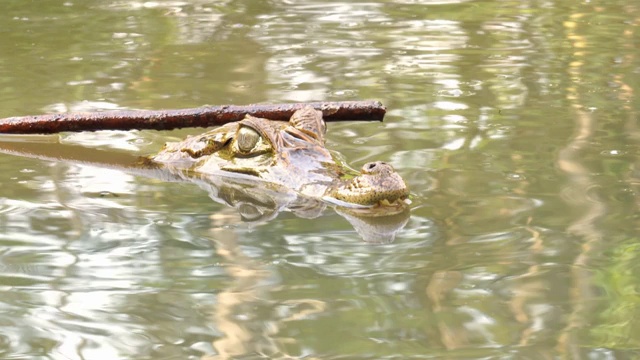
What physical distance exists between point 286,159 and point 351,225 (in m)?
1.01

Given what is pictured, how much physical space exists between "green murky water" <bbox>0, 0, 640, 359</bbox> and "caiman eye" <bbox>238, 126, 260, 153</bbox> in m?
0.44

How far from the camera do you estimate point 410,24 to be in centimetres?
1112

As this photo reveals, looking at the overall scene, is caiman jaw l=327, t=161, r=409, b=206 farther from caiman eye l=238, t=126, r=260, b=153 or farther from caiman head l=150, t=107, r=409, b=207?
caiman eye l=238, t=126, r=260, b=153

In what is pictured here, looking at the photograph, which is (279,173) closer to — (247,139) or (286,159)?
(286,159)

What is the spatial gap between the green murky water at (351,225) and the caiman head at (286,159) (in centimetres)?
21

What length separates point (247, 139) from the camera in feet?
20.4

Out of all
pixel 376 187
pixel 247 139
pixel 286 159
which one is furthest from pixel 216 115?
pixel 376 187

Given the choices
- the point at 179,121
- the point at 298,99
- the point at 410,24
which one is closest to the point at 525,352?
the point at 179,121

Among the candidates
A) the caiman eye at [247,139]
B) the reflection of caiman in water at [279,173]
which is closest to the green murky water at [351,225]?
the reflection of caiman in water at [279,173]

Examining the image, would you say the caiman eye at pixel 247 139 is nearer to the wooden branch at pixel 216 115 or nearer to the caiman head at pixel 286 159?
the caiman head at pixel 286 159

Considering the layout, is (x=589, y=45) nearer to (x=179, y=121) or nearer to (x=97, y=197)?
(x=179, y=121)

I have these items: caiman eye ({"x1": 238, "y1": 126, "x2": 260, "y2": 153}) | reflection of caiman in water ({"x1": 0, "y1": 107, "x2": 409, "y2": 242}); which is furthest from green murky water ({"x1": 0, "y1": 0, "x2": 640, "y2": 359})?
caiman eye ({"x1": 238, "y1": 126, "x2": 260, "y2": 153})

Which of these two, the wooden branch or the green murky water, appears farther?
the wooden branch

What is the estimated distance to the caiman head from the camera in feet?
17.5
